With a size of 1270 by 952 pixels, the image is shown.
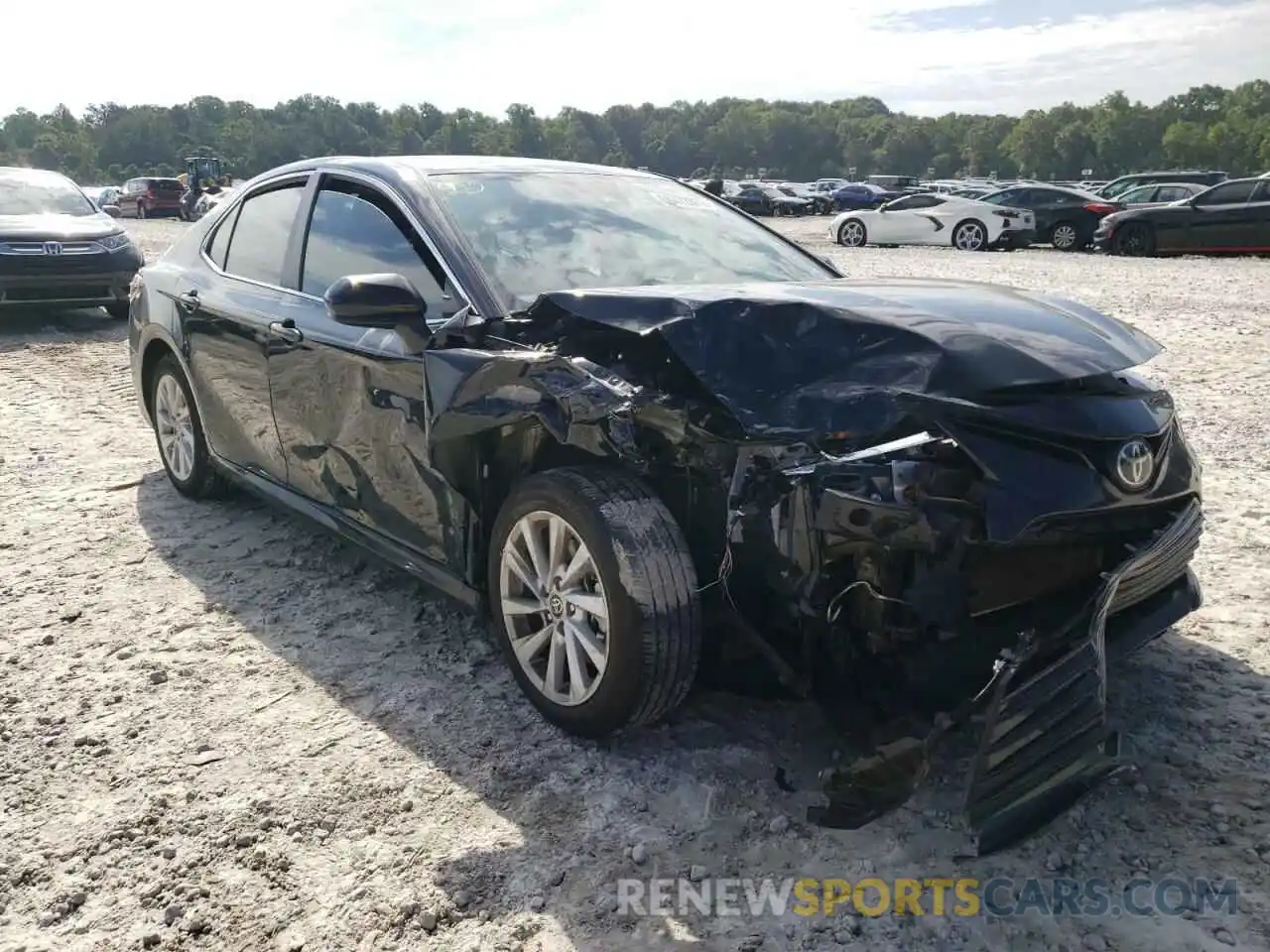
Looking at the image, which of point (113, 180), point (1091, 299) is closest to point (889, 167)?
point (113, 180)

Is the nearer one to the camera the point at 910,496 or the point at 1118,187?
the point at 910,496

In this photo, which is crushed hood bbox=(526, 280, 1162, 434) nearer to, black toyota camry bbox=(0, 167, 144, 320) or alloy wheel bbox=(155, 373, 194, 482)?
alloy wheel bbox=(155, 373, 194, 482)

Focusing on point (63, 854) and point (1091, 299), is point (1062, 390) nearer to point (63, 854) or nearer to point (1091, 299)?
point (63, 854)

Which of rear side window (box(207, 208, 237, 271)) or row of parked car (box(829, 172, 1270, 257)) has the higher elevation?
rear side window (box(207, 208, 237, 271))

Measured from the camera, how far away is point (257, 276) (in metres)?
4.40

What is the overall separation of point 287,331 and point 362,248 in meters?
0.48

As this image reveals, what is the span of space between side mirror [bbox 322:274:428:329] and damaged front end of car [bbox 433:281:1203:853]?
0.35 m

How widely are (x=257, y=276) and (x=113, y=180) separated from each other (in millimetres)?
108877

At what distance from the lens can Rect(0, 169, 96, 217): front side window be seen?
11125 mm

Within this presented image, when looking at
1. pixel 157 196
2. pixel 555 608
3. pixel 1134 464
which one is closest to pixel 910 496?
pixel 1134 464

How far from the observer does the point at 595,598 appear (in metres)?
2.86

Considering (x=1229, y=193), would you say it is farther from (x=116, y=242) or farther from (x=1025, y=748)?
Answer: (x=1025, y=748)

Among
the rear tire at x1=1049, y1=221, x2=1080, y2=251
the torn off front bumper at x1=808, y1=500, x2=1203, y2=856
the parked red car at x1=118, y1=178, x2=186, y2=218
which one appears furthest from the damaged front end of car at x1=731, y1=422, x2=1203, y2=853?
the parked red car at x1=118, y1=178, x2=186, y2=218

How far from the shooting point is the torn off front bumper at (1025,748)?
2213 mm
